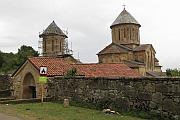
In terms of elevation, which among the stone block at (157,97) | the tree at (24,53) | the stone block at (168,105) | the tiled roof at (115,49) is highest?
the tree at (24,53)

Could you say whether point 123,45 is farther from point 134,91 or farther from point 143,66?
point 134,91

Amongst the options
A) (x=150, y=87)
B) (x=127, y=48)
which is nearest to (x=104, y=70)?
(x=150, y=87)

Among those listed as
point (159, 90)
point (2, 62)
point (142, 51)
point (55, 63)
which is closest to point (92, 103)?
point (159, 90)

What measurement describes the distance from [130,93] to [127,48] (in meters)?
34.5

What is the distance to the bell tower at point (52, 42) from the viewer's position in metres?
47.5

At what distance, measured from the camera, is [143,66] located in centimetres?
4766

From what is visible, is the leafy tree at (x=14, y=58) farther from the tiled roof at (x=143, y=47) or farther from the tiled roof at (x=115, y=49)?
the tiled roof at (x=143, y=47)

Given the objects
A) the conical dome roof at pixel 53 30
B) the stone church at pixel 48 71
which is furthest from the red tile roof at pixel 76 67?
the conical dome roof at pixel 53 30

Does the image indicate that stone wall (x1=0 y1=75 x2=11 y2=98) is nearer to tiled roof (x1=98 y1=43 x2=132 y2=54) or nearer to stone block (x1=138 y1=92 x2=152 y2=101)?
tiled roof (x1=98 y1=43 x2=132 y2=54)

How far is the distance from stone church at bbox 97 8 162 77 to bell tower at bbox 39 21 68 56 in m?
6.20

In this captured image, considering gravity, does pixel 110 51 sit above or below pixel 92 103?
above

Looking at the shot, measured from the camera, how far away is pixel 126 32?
1943 inches

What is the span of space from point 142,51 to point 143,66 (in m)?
2.42

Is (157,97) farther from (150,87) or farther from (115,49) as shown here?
(115,49)
